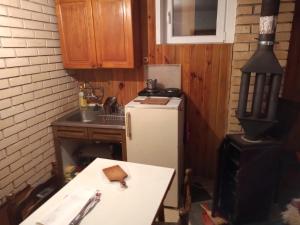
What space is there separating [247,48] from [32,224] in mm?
2096

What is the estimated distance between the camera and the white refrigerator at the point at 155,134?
208 centimetres

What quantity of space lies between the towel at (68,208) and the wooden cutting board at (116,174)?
0.47 ft

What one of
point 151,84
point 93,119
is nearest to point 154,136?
point 151,84

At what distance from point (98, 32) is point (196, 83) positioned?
46.6 inches

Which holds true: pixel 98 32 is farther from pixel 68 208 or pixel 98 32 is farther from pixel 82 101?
pixel 68 208

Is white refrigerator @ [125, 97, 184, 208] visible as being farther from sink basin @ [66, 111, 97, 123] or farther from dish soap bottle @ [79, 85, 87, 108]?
dish soap bottle @ [79, 85, 87, 108]

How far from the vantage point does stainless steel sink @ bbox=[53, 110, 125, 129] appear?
92.7 inches

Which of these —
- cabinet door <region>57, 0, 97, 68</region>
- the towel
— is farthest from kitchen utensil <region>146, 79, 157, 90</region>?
the towel

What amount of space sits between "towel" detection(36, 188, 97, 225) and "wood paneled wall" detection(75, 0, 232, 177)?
1.60 metres

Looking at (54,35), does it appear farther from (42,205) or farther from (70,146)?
(42,205)

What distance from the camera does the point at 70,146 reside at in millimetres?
2701

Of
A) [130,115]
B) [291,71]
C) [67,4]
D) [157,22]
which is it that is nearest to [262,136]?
[291,71]

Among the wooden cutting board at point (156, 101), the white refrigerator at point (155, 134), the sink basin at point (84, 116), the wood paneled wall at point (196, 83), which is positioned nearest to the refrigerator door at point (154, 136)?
the white refrigerator at point (155, 134)

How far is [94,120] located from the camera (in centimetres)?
258
